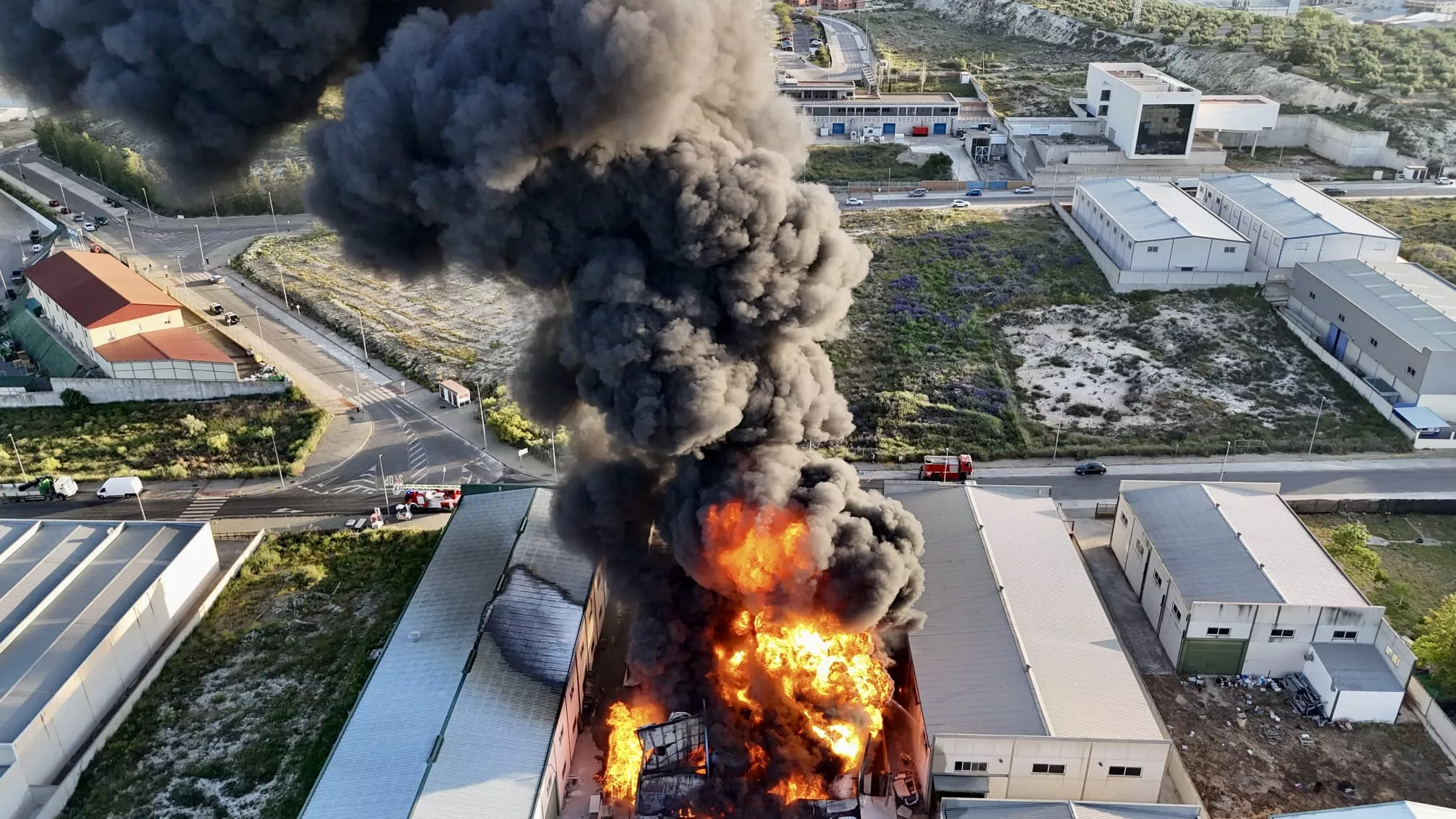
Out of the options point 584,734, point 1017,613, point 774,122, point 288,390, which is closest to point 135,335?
point 288,390

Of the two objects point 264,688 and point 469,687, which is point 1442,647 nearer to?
point 469,687

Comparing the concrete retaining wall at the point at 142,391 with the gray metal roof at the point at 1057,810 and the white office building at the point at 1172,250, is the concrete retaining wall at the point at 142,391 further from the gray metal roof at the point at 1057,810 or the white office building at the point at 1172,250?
the white office building at the point at 1172,250

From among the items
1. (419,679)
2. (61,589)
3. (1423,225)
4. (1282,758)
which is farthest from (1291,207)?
(61,589)

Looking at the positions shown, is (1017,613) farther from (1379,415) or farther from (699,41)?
(1379,415)

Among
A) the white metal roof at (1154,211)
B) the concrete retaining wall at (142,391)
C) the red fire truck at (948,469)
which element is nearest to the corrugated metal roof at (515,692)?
the red fire truck at (948,469)

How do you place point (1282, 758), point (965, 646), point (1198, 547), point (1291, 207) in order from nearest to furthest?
point (1282, 758) < point (965, 646) < point (1198, 547) < point (1291, 207)

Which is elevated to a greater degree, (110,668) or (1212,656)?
(110,668)
